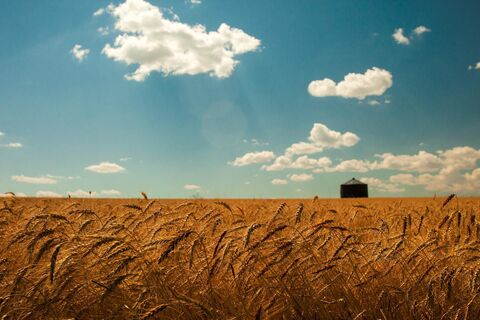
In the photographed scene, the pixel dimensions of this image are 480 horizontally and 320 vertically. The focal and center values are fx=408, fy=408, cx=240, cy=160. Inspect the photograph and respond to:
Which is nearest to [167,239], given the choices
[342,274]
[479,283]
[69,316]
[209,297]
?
[209,297]

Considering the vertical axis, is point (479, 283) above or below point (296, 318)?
above

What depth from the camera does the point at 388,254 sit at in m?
2.71

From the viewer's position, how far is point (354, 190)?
52812mm

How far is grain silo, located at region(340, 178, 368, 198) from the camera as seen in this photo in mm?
52406

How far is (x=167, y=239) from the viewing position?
2.70 metres

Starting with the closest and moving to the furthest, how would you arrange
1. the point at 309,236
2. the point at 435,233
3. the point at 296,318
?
1. the point at 296,318
2. the point at 309,236
3. the point at 435,233

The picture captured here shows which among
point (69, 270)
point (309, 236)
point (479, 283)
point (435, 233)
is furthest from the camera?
point (435, 233)

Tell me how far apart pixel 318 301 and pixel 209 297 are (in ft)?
2.06

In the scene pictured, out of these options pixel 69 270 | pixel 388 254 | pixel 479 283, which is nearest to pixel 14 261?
pixel 69 270

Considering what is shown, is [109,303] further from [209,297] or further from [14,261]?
[14,261]

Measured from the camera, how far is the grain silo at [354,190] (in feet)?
172

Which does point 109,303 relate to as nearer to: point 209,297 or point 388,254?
point 209,297

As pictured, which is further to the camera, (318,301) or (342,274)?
(342,274)

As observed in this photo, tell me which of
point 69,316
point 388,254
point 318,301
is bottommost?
point 69,316
